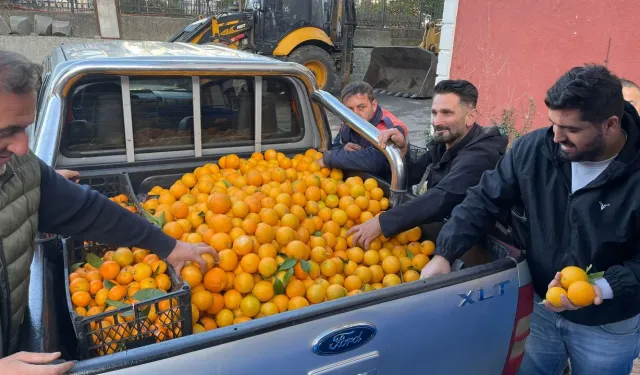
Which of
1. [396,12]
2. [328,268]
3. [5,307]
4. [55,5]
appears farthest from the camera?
[396,12]

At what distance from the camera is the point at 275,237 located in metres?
2.50

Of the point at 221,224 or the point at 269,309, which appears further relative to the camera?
the point at 221,224

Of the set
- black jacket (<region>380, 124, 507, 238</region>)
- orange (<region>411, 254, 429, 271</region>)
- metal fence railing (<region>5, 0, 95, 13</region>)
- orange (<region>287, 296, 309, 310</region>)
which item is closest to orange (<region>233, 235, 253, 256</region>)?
orange (<region>287, 296, 309, 310</region>)

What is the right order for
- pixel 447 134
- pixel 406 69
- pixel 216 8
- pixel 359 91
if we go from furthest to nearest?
pixel 216 8 < pixel 406 69 < pixel 359 91 < pixel 447 134

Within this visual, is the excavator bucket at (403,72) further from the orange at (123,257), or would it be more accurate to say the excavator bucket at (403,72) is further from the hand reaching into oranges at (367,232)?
the orange at (123,257)

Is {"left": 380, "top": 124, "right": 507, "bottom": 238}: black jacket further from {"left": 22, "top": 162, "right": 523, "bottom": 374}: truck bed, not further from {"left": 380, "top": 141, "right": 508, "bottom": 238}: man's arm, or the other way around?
{"left": 22, "top": 162, "right": 523, "bottom": 374}: truck bed

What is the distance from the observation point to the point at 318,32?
13.1 metres

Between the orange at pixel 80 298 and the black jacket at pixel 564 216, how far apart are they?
1.62 meters

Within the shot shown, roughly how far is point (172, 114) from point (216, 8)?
54.4 ft

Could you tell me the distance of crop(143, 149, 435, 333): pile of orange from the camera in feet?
7.21

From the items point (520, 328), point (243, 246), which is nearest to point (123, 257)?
point (243, 246)

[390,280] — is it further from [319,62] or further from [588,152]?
[319,62]

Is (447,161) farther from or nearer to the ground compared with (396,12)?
nearer to the ground

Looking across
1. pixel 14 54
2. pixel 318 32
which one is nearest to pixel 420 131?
pixel 318 32
